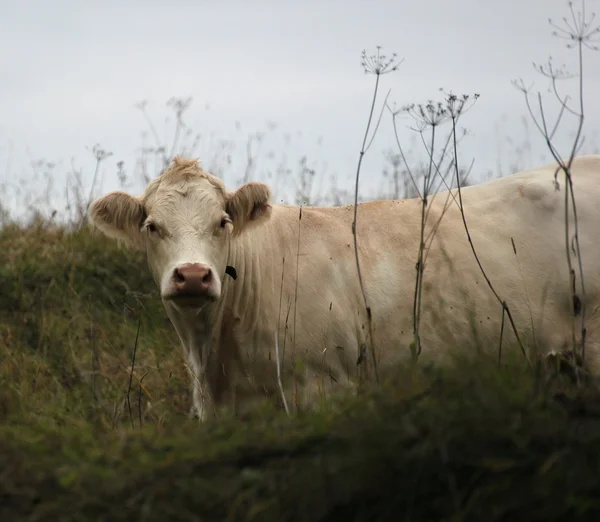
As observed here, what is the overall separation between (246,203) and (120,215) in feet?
2.68

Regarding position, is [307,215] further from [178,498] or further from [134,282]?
[178,498]

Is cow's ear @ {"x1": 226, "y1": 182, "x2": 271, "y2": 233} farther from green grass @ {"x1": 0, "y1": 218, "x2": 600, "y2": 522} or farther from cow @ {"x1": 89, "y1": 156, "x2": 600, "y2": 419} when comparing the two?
green grass @ {"x1": 0, "y1": 218, "x2": 600, "y2": 522}

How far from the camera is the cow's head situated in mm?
4828

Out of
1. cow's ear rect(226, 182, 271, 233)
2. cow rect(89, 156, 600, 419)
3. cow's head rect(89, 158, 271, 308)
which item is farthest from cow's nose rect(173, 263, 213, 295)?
cow's ear rect(226, 182, 271, 233)

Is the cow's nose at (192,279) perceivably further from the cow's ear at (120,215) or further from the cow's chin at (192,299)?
the cow's ear at (120,215)

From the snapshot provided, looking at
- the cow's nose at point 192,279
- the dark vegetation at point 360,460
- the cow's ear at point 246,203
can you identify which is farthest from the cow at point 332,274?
the dark vegetation at point 360,460

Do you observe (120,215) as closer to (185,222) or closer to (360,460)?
(185,222)

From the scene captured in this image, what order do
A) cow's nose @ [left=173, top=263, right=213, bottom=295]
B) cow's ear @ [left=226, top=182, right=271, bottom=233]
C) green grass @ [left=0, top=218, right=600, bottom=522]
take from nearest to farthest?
green grass @ [left=0, top=218, right=600, bottom=522] < cow's nose @ [left=173, top=263, right=213, bottom=295] < cow's ear @ [left=226, top=182, right=271, bottom=233]

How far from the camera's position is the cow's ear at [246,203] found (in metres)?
5.54

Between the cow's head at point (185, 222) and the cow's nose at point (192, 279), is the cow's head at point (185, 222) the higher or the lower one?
the higher one

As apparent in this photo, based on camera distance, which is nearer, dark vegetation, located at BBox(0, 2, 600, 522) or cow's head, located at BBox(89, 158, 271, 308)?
dark vegetation, located at BBox(0, 2, 600, 522)

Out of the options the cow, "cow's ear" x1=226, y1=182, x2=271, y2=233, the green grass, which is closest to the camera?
the green grass

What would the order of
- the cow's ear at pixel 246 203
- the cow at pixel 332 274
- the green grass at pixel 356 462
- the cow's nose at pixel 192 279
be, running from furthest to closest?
the cow's ear at pixel 246 203 → the cow at pixel 332 274 → the cow's nose at pixel 192 279 → the green grass at pixel 356 462

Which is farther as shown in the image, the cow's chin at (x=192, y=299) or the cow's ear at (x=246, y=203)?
the cow's ear at (x=246, y=203)
